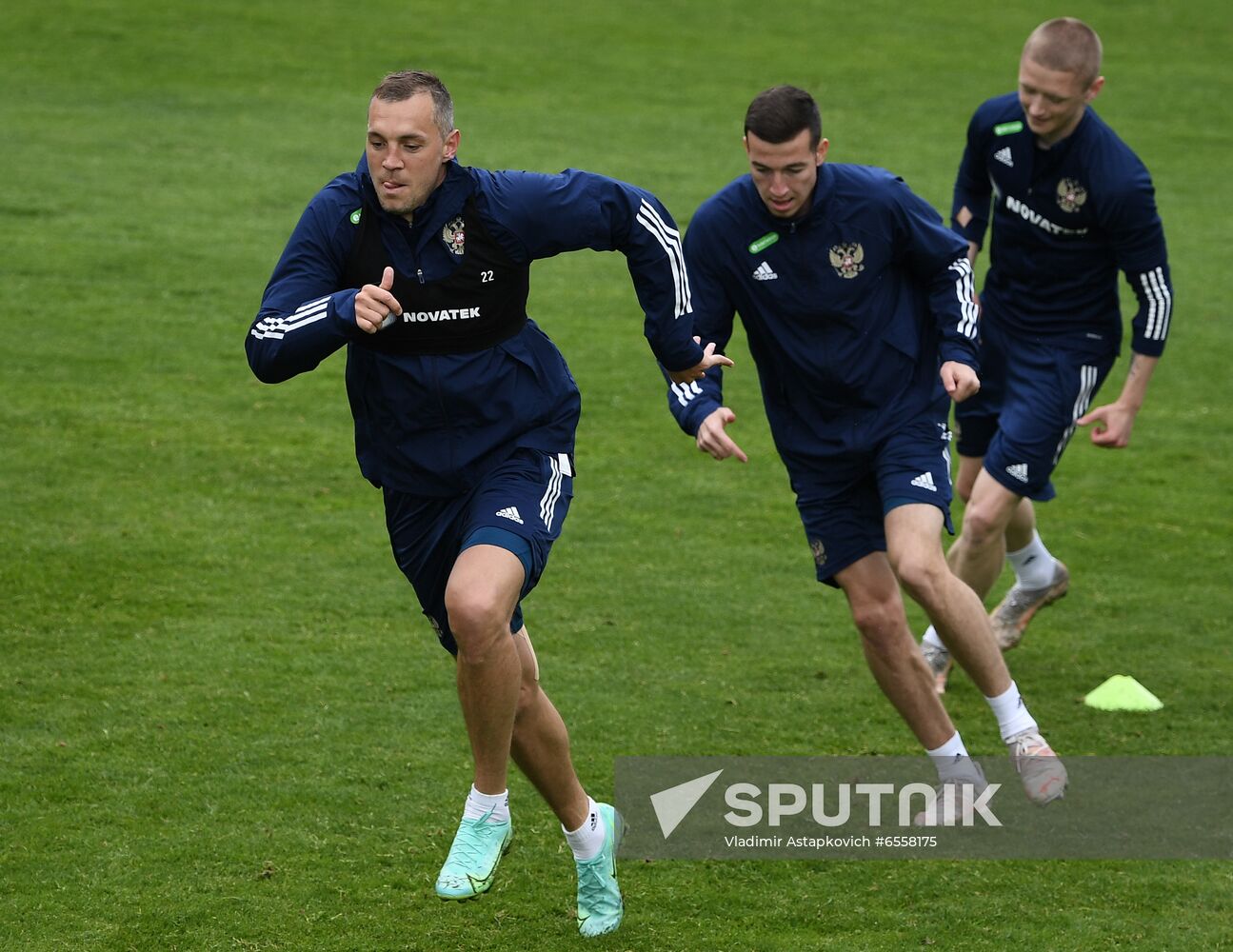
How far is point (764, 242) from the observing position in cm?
579

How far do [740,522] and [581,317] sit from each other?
12.5 feet

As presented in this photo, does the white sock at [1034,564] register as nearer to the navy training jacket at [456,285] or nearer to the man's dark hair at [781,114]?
the man's dark hair at [781,114]

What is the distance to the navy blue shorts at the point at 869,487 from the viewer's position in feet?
18.8

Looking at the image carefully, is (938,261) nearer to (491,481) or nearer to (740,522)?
(491,481)

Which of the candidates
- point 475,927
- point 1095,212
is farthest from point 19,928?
point 1095,212

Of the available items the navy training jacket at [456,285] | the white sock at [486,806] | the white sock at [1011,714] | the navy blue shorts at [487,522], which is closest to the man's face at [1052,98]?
the navy training jacket at [456,285]

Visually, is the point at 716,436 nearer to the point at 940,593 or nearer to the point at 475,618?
the point at 940,593

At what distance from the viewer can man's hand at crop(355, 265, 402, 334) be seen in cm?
438

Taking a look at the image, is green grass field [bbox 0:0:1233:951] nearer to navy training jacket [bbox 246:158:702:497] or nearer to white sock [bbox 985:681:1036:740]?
white sock [bbox 985:681:1036:740]

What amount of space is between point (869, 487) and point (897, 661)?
2.14 feet

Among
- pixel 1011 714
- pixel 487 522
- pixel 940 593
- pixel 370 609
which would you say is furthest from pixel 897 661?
pixel 370 609

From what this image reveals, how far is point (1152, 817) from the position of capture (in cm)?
589

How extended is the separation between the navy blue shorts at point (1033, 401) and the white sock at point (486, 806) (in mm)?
2850

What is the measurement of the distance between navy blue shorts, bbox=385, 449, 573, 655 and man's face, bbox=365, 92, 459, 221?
85 cm
